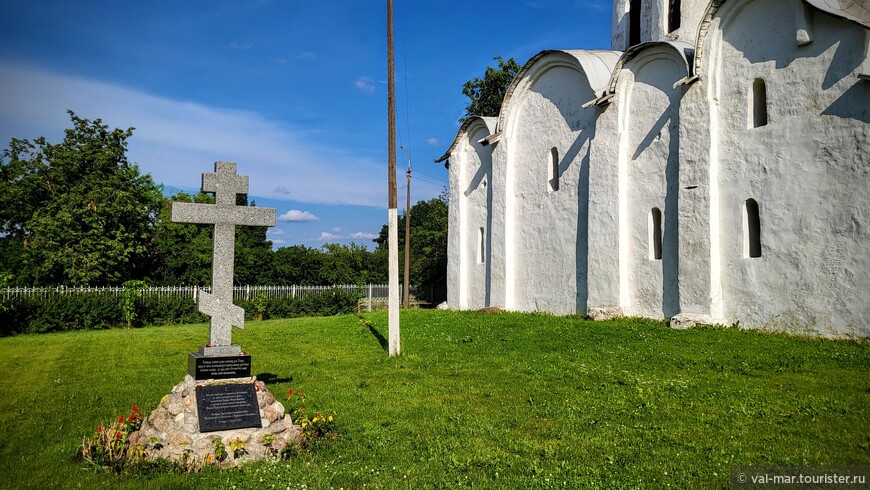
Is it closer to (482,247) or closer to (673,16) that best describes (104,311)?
(482,247)

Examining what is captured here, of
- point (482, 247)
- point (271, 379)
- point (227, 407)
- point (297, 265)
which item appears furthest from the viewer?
point (297, 265)

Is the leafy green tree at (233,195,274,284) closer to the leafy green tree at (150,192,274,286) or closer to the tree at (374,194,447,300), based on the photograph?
the leafy green tree at (150,192,274,286)

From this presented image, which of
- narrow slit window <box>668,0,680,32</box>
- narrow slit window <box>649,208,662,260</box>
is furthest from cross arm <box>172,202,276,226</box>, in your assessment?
narrow slit window <box>668,0,680,32</box>

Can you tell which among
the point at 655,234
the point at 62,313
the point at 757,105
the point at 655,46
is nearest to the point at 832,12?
the point at 757,105

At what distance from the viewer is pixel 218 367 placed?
6844mm

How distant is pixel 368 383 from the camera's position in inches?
381

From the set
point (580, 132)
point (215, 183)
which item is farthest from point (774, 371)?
point (580, 132)

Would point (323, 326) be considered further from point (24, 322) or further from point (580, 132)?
point (24, 322)

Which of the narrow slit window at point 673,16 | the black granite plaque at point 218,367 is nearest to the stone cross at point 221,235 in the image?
the black granite plaque at point 218,367

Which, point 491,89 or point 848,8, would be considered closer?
point 848,8

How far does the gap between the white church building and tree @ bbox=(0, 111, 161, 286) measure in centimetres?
1951

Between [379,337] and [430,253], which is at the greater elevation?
[430,253]

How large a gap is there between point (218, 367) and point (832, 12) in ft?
41.6

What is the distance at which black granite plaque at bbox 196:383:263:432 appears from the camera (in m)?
6.33
